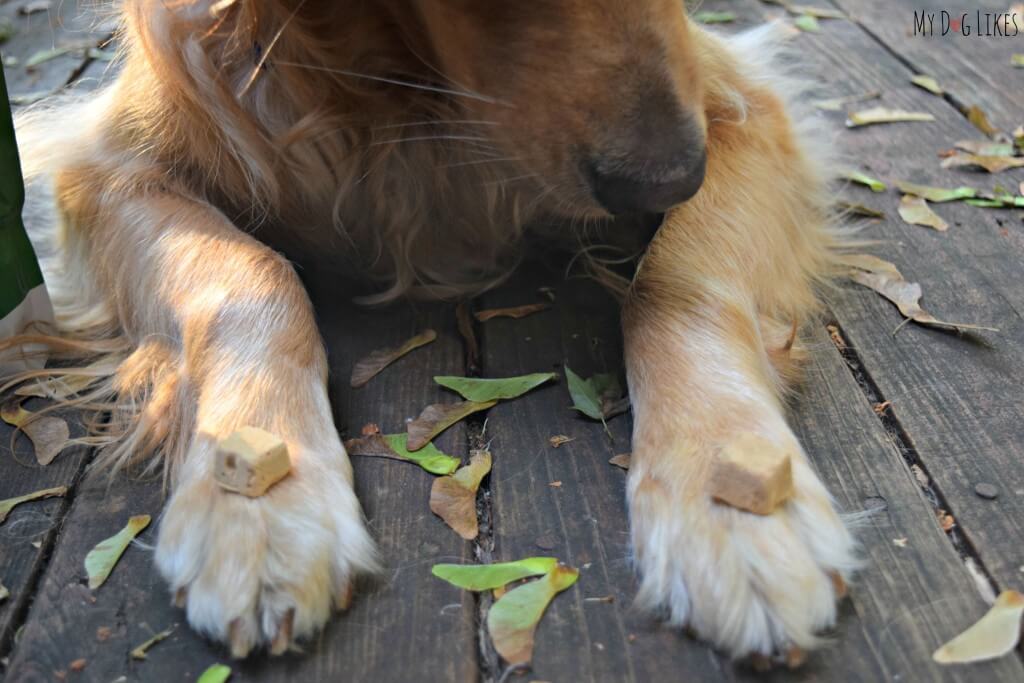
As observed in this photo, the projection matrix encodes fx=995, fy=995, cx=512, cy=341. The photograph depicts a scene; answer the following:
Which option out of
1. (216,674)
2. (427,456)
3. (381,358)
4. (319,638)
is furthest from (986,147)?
(216,674)

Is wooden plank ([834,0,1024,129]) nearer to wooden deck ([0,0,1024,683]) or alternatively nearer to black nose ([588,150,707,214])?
wooden deck ([0,0,1024,683])

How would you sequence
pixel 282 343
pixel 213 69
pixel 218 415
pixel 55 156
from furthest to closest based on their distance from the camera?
pixel 55 156 < pixel 213 69 < pixel 282 343 < pixel 218 415

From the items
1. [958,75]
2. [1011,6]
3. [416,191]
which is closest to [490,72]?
[416,191]

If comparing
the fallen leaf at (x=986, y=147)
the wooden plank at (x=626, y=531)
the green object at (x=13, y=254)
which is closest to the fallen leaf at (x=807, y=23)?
the fallen leaf at (x=986, y=147)

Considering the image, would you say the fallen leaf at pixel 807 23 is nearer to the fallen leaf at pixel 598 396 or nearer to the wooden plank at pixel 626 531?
the wooden plank at pixel 626 531

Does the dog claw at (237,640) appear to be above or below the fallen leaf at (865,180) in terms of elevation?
above

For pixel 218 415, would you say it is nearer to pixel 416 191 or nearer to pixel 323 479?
pixel 323 479
